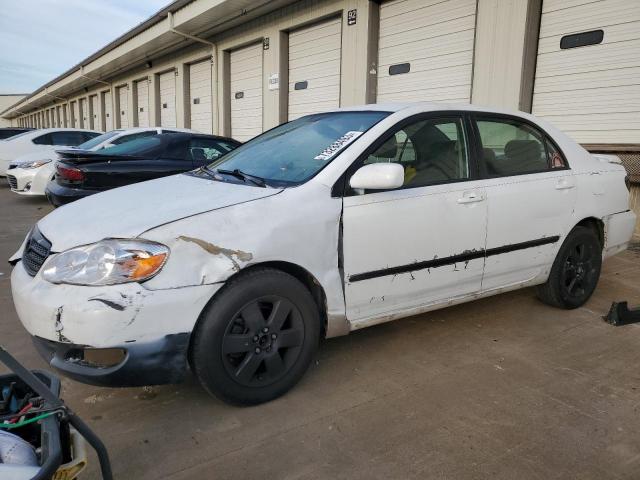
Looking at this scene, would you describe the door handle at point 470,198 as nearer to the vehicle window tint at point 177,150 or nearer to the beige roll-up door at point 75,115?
the vehicle window tint at point 177,150

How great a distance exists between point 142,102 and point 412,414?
2179 cm

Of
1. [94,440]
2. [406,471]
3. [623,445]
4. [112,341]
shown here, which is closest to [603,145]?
[623,445]

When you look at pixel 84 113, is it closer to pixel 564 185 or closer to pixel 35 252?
pixel 35 252

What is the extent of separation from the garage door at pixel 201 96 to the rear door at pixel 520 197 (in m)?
13.5

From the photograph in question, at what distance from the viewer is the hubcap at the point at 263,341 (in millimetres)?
2426

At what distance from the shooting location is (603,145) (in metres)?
6.71

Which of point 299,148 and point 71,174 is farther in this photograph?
point 71,174

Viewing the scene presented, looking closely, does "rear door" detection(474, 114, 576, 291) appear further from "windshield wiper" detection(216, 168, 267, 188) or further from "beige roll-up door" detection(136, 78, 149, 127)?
"beige roll-up door" detection(136, 78, 149, 127)

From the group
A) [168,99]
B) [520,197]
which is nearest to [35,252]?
[520,197]

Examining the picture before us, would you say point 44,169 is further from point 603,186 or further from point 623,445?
point 623,445

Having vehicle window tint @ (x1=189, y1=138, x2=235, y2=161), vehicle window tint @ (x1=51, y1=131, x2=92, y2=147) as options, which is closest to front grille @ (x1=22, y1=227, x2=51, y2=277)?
vehicle window tint @ (x1=189, y1=138, x2=235, y2=161)

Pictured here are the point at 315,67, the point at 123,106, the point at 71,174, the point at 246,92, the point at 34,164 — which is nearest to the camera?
the point at 71,174

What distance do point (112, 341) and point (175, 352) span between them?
0.88ft

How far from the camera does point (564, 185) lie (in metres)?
3.73
